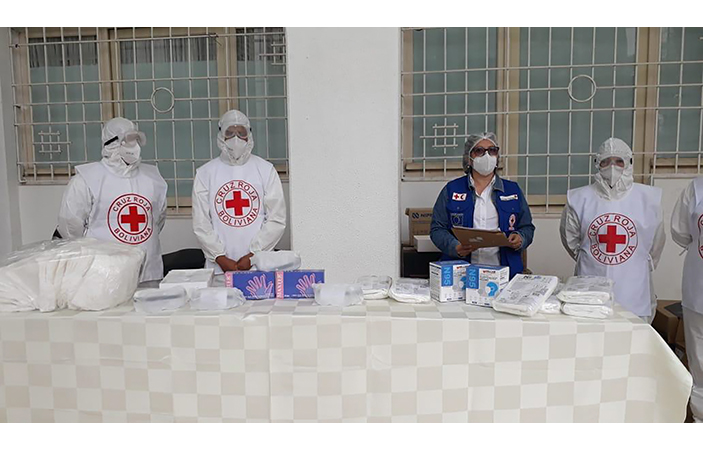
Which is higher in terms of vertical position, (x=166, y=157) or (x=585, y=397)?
(x=166, y=157)

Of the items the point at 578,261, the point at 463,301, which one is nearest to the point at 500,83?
the point at 578,261

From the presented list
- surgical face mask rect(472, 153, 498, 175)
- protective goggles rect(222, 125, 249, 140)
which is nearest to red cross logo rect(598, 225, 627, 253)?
surgical face mask rect(472, 153, 498, 175)

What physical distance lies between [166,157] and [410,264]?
76.5 inches

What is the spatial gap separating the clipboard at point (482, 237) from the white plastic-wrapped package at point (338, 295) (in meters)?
0.50

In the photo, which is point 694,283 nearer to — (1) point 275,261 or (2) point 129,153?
(1) point 275,261

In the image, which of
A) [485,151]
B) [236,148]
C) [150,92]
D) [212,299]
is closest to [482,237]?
[485,151]

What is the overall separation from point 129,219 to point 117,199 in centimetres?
10

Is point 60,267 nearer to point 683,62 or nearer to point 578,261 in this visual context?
point 578,261

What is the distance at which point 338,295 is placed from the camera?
1515 millimetres

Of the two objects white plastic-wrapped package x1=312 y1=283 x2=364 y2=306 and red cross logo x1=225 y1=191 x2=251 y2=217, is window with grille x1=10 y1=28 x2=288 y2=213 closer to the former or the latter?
red cross logo x1=225 y1=191 x2=251 y2=217

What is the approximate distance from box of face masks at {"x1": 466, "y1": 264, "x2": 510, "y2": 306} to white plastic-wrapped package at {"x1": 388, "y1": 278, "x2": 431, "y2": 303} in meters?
0.13

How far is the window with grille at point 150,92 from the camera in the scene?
367cm

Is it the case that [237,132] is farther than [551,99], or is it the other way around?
[551,99]

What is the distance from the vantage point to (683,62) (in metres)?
3.25
